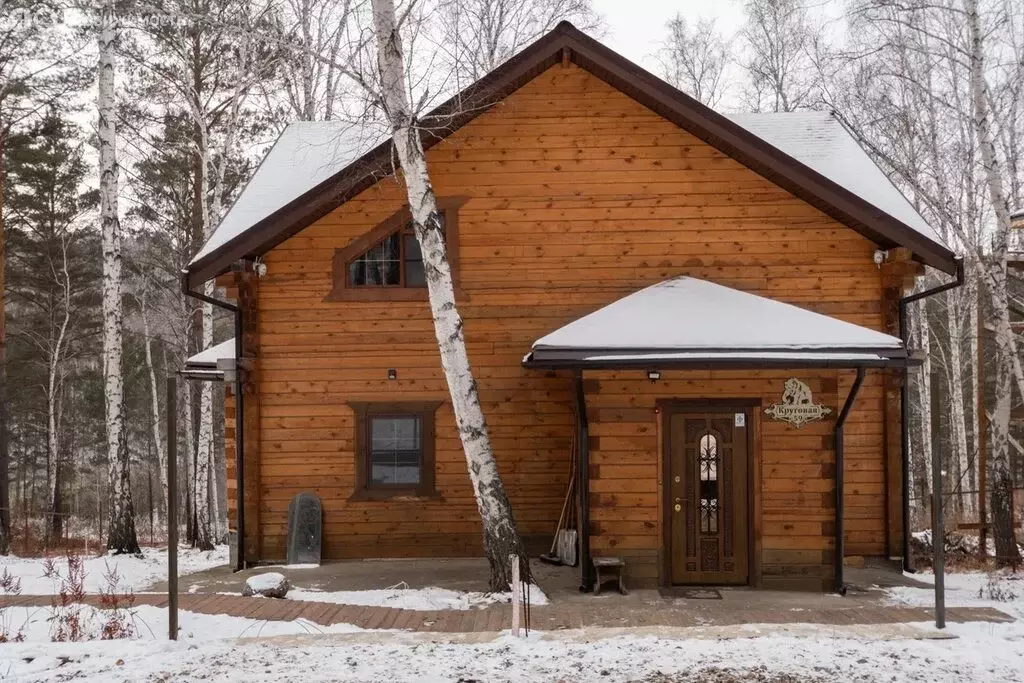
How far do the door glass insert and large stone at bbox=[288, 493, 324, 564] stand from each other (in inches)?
196

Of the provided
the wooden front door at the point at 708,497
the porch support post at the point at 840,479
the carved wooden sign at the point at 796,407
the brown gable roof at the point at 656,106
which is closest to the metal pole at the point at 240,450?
the brown gable roof at the point at 656,106

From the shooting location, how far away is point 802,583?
390 inches

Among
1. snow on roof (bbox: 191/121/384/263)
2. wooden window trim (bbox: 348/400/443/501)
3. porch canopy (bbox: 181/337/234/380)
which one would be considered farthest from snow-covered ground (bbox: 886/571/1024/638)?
porch canopy (bbox: 181/337/234/380)

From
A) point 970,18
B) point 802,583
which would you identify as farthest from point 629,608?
point 970,18

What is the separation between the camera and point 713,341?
31.9ft

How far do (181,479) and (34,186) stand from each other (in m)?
11.4

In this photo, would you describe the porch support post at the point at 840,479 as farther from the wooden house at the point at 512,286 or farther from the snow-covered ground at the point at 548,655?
the snow-covered ground at the point at 548,655

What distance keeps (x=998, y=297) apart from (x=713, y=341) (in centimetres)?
488

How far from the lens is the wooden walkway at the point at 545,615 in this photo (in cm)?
817

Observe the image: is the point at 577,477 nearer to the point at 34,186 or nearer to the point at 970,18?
the point at 970,18

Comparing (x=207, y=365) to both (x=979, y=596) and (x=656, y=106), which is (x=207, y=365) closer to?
(x=656, y=106)

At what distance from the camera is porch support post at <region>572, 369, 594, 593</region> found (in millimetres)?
9773

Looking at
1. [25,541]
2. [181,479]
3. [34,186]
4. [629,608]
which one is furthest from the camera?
[181,479]

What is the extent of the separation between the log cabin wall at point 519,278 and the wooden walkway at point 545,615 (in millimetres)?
2791
